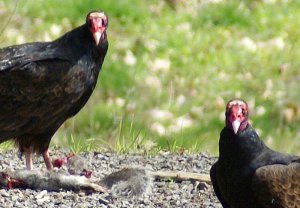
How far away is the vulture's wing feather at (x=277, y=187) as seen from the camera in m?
5.76

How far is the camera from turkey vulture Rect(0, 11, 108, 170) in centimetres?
702

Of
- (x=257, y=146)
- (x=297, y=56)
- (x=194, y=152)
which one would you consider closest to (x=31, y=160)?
(x=194, y=152)

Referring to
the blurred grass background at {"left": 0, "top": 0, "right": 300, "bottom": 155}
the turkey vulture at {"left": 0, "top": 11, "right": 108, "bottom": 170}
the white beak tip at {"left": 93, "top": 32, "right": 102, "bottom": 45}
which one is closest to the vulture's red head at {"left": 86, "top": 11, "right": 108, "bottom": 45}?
the white beak tip at {"left": 93, "top": 32, "right": 102, "bottom": 45}

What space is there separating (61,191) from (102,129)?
104 inches

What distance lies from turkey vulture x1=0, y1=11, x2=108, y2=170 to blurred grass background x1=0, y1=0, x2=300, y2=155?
1.05 meters

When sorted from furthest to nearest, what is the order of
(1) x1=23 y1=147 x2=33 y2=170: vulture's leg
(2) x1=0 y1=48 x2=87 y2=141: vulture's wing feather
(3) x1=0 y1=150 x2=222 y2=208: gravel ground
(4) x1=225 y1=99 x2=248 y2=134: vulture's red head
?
(1) x1=23 y1=147 x2=33 y2=170: vulture's leg
(2) x1=0 y1=48 x2=87 y2=141: vulture's wing feather
(3) x1=0 y1=150 x2=222 y2=208: gravel ground
(4) x1=225 y1=99 x2=248 y2=134: vulture's red head

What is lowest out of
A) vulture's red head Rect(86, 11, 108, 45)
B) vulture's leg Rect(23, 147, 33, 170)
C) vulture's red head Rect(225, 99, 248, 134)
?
vulture's leg Rect(23, 147, 33, 170)

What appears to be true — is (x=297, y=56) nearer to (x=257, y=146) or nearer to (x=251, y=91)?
(x=251, y=91)

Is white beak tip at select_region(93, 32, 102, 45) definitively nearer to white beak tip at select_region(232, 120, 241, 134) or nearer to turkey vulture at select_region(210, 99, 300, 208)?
turkey vulture at select_region(210, 99, 300, 208)

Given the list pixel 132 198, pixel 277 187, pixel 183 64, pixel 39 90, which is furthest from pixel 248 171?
pixel 183 64

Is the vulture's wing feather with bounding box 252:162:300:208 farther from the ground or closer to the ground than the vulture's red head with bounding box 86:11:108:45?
closer to the ground

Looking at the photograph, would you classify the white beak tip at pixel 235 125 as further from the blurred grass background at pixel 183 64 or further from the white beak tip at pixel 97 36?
the blurred grass background at pixel 183 64

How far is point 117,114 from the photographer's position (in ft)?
31.2

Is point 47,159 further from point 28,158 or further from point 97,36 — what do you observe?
point 97,36
